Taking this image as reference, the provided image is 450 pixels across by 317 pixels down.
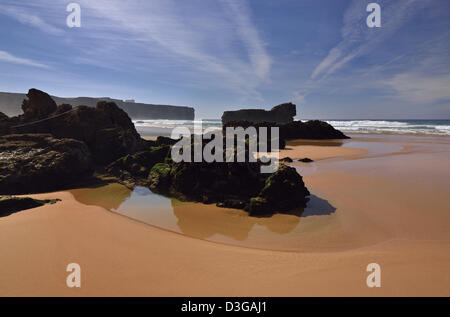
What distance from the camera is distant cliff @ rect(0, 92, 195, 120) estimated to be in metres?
108

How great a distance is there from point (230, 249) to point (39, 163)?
7570 mm

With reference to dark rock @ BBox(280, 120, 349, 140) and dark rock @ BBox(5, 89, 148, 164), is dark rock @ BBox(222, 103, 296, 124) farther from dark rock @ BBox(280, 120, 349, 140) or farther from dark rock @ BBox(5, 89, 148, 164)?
dark rock @ BBox(5, 89, 148, 164)

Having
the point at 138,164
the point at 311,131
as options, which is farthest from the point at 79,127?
the point at 311,131

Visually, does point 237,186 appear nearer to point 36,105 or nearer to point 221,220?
point 221,220

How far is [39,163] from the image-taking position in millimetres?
7461

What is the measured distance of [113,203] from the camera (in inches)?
242

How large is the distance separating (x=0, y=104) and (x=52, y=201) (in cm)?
14555

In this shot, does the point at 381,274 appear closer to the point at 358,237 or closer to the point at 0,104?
the point at 358,237

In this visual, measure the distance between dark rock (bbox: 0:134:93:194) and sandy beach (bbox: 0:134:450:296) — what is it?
1.89 meters

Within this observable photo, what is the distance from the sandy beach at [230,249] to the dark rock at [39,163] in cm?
189

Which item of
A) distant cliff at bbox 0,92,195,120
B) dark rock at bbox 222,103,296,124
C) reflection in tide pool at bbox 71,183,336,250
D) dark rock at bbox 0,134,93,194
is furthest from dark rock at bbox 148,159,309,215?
distant cliff at bbox 0,92,195,120

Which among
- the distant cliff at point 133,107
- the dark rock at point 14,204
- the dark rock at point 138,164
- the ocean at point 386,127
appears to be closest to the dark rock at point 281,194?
the dark rock at point 138,164
